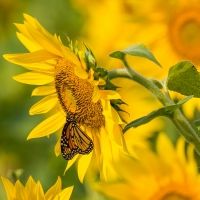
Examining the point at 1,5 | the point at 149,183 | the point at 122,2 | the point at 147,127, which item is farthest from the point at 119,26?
the point at 1,5

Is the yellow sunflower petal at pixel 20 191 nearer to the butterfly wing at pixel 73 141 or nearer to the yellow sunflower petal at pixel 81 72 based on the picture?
the butterfly wing at pixel 73 141

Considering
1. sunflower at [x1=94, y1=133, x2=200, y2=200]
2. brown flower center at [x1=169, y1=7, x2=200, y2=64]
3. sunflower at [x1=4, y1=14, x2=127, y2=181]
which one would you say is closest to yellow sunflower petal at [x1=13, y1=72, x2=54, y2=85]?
sunflower at [x1=4, y1=14, x2=127, y2=181]

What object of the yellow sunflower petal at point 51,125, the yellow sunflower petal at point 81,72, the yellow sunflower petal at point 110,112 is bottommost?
the yellow sunflower petal at point 110,112

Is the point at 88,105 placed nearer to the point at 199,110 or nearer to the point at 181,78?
the point at 181,78

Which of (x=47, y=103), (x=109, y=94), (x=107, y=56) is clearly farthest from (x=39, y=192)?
(x=107, y=56)

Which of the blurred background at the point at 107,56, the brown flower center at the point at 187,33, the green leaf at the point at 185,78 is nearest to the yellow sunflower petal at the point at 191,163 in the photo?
the blurred background at the point at 107,56
